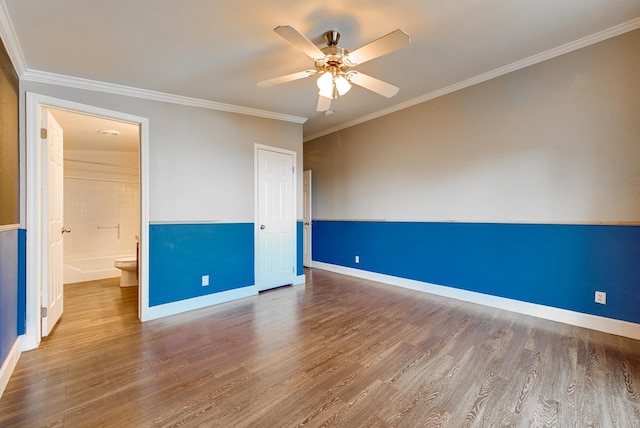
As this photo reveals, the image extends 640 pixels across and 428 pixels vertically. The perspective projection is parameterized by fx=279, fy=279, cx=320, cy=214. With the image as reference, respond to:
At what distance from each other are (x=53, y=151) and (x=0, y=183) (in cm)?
105

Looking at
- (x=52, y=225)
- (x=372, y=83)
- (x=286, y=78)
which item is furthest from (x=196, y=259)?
(x=372, y=83)

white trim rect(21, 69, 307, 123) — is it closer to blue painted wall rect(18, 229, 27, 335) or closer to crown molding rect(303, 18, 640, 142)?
blue painted wall rect(18, 229, 27, 335)

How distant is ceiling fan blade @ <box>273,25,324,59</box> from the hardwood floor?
2.14 metres

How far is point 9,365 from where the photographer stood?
188 centimetres

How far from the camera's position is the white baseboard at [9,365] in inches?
67.8

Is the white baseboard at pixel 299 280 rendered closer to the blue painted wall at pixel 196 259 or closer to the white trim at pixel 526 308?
the blue painted wall at pixel 196 259

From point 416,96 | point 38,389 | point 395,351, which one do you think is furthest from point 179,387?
point 416,96

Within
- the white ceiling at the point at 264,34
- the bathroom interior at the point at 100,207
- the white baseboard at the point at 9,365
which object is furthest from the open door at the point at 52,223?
the bathroom interior at the point at 100,207

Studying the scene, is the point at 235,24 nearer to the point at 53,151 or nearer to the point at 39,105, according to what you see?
the point at 39,105

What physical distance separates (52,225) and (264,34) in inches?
105

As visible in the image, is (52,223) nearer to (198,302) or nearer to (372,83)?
(198,302)

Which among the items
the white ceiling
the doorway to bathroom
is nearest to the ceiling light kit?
the doorway to bathroom

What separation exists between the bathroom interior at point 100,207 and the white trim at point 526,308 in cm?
391

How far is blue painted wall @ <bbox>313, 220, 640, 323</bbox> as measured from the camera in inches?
93.0
